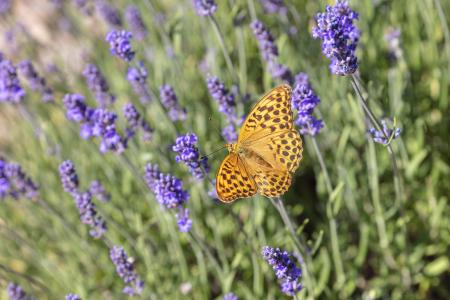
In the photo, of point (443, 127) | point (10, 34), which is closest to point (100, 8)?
point (10, 34)

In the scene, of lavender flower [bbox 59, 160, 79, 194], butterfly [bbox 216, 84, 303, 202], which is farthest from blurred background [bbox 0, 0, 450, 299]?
butterfly [bbox 216, 84, 303, 202]

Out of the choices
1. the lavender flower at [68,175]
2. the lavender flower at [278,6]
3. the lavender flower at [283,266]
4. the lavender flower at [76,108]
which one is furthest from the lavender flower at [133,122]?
the lavender flower at [283,266]

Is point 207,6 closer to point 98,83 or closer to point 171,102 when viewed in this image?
point 171,102

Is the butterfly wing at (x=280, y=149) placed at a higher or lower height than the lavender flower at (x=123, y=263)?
higher

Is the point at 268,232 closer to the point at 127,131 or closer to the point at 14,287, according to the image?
the point at 127,131

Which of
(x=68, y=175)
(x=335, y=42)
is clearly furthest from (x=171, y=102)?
(x=335, y=42)

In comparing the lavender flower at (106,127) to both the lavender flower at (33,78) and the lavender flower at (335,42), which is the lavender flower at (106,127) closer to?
the lavender flower at (33,78)
